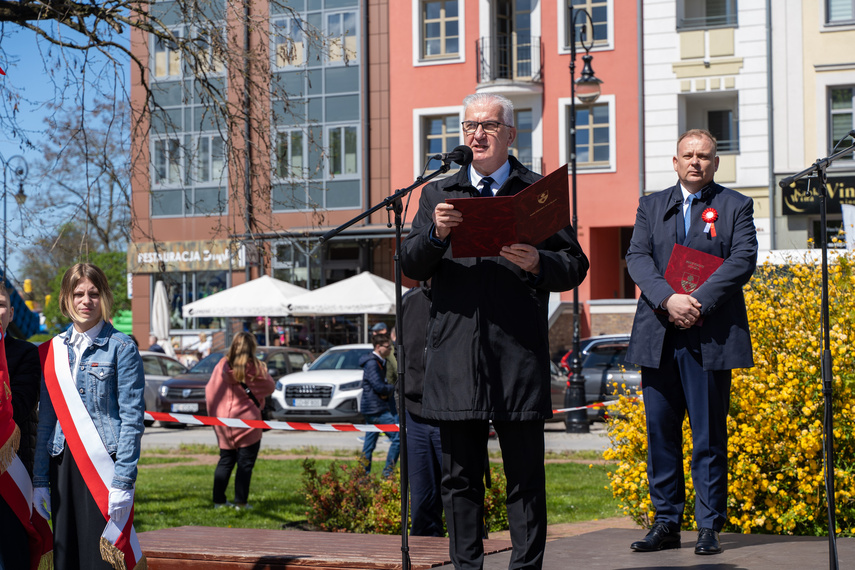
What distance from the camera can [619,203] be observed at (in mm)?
32406

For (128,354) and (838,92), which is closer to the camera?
(128,354)

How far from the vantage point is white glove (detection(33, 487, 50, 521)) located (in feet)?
18.7

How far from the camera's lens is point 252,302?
29016 millimetres

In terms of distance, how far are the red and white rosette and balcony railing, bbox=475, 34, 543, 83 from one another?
1091 inches

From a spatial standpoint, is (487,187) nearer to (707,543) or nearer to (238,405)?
(707,543)

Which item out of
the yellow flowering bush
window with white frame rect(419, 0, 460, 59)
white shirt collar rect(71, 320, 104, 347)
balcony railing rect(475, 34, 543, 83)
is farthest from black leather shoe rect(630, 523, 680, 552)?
window with white frame rect(419, 0, 460, 59)

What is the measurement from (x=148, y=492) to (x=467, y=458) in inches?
369

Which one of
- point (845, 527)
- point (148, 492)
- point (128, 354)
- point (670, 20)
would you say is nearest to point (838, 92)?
point (670, 20)

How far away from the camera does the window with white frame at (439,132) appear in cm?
3444

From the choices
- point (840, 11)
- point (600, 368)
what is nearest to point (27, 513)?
point (600, 368)

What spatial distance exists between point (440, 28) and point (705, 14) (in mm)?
7961

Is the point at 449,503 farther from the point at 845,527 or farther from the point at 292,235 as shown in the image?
the point at 292,235

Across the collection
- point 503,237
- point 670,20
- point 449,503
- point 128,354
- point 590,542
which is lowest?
point 590,542

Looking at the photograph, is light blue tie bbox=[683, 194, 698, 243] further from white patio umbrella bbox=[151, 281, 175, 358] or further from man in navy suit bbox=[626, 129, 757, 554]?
white patio umbrella bbox=[151, 281, 175, 358]
